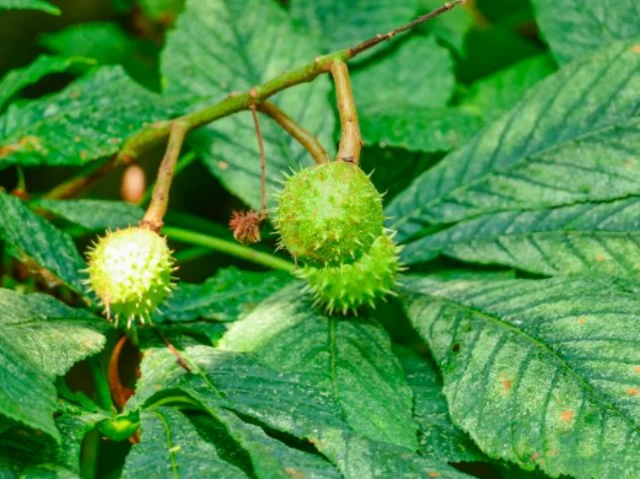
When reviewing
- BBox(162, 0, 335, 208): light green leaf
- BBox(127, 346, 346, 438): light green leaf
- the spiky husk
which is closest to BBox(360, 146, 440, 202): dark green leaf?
BBox(162, 0, 335, 208): light green leaf

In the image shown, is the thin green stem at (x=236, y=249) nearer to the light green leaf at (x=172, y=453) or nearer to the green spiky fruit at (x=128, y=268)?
the green spiky fruit at (x=128, y=268)

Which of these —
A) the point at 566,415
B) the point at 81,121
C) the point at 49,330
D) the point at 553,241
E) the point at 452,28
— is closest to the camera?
the point at 566,415

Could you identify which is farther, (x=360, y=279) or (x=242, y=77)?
(x=242, y=77)

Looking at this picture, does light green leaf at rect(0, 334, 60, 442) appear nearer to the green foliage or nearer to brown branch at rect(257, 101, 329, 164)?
the green foliage

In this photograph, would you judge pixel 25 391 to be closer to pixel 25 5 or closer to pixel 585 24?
pixel 25 5

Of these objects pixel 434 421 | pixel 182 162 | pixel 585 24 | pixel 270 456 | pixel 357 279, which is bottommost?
pixel 270 456

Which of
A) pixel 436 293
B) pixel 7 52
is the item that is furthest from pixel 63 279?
pixel 7 52

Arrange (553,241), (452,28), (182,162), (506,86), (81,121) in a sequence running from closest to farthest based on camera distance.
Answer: (553,241) → (81,121) → (182,162) → (506,86) → (452,28)

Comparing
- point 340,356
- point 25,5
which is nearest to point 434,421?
point 340,356
